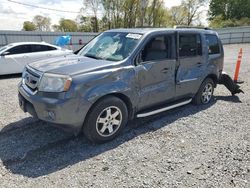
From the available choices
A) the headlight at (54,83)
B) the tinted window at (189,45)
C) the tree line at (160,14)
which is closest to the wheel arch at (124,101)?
the headlight at (54,83)

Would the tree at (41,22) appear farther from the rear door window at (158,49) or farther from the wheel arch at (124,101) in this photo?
the wheel arch at (124,101)

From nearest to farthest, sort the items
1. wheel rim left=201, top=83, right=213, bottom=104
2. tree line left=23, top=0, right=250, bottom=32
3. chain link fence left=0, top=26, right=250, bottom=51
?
wheel rim left=201, top=83, right=213, bottom=104 < chain link fence left=0, top=26, right=250, bottom=51 < tree line left=23, top=0, right=250, bottom=32

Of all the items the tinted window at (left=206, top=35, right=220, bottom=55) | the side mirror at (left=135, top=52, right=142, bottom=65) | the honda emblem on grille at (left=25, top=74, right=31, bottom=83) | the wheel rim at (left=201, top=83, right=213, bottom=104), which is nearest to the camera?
the honda emblem on grille at (left=25, top=74, right=31, bottom=83)

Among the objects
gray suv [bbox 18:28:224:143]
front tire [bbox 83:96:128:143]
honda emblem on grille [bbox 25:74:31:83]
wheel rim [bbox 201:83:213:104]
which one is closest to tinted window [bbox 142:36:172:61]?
gray suv [bbox 18:28:224:143]

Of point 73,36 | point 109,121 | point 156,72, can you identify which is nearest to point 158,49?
point 156,72

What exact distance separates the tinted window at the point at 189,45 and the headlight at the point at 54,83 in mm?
2593

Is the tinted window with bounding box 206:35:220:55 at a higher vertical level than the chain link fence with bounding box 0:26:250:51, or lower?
higher

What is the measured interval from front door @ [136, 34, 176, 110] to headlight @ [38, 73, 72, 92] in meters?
1.30

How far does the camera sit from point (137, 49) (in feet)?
13.6

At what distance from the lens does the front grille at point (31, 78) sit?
3654 millimetres

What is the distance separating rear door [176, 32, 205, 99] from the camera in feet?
16.2

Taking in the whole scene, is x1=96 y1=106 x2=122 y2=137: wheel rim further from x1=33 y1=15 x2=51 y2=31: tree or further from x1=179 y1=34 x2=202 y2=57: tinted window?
x1=33 y1=15 x2=51 y2=31: tree

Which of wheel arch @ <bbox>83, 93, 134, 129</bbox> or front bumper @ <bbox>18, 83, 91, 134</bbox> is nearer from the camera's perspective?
front bumper @ <bbox>18, 83, 91, 134</bbox>

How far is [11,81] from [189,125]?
6715mm
